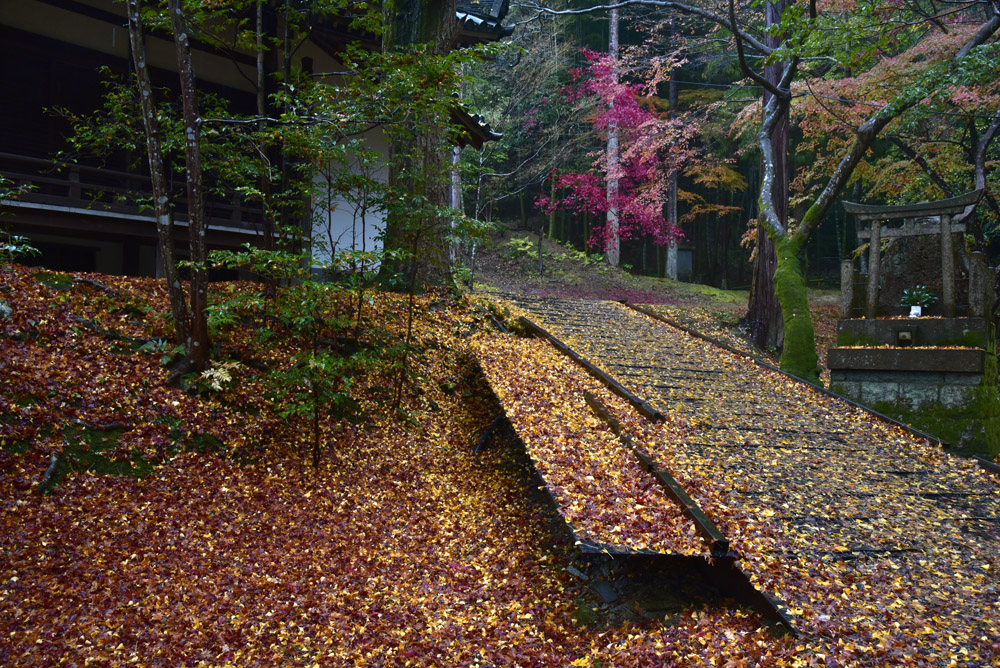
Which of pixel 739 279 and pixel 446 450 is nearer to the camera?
pixel 446 450

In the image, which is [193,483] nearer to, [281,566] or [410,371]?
[281,566]

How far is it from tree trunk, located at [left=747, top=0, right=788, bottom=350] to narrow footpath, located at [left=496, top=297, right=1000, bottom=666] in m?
4.74

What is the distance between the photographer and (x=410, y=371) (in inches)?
292

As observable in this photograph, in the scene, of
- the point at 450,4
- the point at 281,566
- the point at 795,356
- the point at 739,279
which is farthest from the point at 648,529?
the point at 739,279

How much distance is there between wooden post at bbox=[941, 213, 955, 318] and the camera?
7750 mm

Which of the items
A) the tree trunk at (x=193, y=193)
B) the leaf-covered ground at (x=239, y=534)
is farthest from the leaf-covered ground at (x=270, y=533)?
the tree trunk at (x=193, y=193)

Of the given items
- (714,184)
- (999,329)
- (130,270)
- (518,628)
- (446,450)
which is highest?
(714,184)

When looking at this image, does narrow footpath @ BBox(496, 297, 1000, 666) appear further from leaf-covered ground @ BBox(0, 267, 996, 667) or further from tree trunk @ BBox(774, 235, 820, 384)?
tree trunk @ BBox(774, 235, 820, 384)

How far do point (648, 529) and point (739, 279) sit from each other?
24.1 metres

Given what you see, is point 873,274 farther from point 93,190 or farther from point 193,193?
point 93,190

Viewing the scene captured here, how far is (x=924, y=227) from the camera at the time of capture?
8.30 m

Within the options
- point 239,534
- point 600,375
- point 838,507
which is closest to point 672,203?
point 600,375

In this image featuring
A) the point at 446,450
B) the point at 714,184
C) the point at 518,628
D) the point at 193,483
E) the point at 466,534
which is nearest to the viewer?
the point at 518,628

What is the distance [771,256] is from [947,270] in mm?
4891
